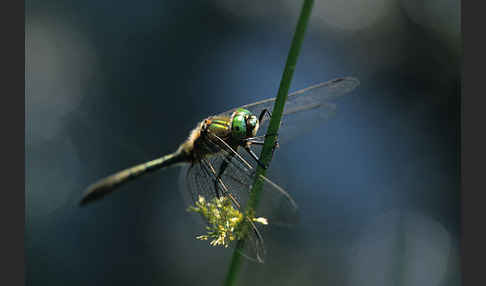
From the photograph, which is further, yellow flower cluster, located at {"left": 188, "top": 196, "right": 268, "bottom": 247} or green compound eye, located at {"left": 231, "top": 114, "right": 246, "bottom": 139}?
green compound eye, located at {"left": 231, "top": 114, "right": 246, "bottom": 139}

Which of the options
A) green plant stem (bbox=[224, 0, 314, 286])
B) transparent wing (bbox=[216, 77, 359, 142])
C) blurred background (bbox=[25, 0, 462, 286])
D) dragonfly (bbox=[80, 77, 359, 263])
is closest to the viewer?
green plant stem (bbox=[224, 0, 314, 286])

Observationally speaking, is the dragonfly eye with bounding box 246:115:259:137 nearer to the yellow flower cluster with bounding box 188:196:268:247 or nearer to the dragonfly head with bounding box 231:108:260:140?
the dragonfly head with bounding box 231:108:260:140

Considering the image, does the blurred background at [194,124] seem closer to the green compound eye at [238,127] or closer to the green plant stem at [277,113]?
the green compound eye at [238,127]

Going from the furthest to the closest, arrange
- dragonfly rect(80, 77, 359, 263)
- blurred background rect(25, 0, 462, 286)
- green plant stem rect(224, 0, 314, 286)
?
1. blurred background rect(25, 0, 462, 286)
2. dragonfly rect(80, 77, 359, 263)
3. green plant stem rect(224, 0, 314, 286)

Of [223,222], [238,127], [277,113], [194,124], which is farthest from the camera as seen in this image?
[194,124]

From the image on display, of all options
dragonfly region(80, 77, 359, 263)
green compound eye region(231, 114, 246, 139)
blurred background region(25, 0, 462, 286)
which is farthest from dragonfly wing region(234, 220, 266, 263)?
blurred background region(25, 0, 462, 286)

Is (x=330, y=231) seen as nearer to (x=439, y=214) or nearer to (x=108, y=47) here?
(x=439, y=214)

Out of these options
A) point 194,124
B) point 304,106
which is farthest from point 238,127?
point 194,124

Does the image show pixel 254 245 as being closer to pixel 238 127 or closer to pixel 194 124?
pixel 238 127
